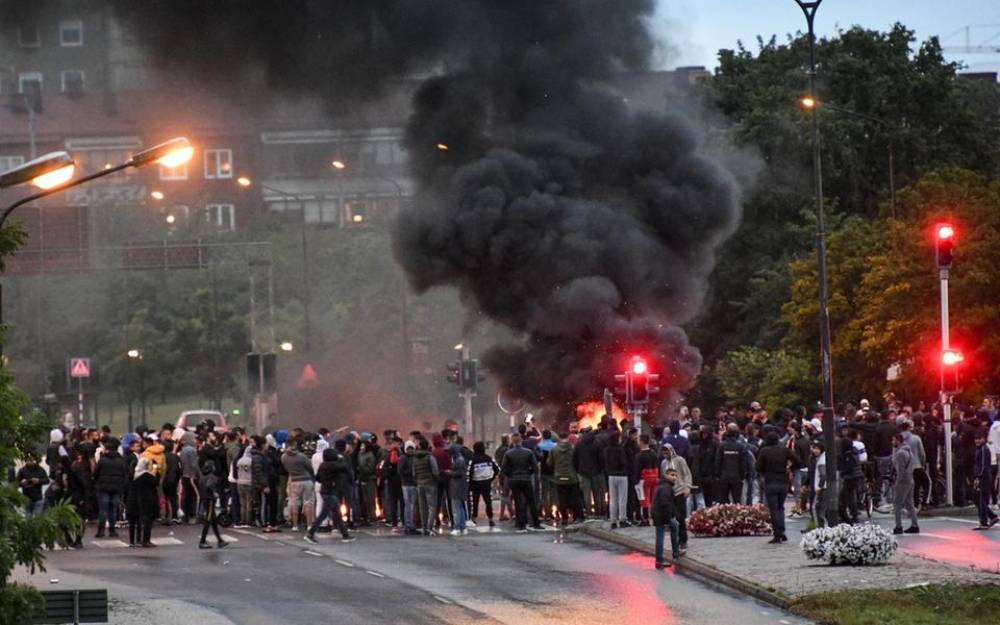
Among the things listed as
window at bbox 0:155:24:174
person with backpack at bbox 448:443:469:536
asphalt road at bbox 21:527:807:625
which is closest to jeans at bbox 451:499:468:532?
person with backpack at bbox 448:443:469:536

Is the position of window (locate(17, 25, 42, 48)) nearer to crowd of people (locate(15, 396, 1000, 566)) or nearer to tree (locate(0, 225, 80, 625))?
crowd of people (locate(15, 396, 1000, 566))

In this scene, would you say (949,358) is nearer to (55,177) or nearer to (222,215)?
(55,177)

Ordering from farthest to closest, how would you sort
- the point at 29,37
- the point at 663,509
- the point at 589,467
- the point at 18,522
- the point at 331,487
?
the point at 29,37
the point at 589,467
the point at 331,487
the point at 663,509
the point at 18,522

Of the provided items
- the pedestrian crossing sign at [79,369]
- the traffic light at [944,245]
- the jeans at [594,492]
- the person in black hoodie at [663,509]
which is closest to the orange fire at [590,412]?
the jeans at [594,492]

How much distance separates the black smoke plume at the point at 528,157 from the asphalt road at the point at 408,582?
1606 centimetres

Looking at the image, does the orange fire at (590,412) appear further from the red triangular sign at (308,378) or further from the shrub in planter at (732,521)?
the red triangular sign at (308,378)

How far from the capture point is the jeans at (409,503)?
1228 inches

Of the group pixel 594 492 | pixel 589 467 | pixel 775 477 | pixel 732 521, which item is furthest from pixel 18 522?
pixel 594 492

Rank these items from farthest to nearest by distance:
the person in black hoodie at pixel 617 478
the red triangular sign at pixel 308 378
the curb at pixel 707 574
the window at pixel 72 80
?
1. the red triangular sign at pixel 308 378
2. the window at pixel 72 80
3. the person in black hoodie at pixel 617 478
4. the curb at pixel 707 574

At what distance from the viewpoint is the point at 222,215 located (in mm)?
85000

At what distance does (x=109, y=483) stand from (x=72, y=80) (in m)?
35.3

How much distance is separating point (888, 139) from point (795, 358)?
11188 mm

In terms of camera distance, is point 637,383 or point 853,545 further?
point 637,383

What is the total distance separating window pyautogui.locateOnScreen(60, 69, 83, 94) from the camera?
61856mm
